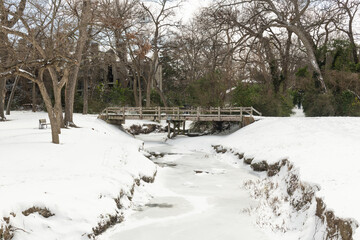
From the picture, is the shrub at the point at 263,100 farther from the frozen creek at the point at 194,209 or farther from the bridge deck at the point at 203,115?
the frozen creek at the point at 194,209

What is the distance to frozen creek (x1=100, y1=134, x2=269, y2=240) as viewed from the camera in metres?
7.31

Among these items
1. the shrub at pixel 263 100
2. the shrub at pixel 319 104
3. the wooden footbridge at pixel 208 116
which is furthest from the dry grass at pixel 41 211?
the shrub at pixel 263 100

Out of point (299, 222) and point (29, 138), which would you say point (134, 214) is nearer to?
point (299, 222)

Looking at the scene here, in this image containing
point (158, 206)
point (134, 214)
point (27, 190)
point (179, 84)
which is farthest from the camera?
point (179, 84)

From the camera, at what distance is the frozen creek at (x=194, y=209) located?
288 inches

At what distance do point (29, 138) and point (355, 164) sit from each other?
14.5 m

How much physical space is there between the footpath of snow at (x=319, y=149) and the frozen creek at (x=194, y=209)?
1634mm

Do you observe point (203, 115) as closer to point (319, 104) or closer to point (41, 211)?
point (319, 104)

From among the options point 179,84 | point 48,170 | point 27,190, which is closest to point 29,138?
point 48,170

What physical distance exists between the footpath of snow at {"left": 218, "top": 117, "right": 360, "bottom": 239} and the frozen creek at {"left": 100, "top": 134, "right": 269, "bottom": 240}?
1.63 metres

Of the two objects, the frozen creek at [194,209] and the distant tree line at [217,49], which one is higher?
the distant tree line at [217,49]

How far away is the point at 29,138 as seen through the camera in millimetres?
15305

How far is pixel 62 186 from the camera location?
7.89m

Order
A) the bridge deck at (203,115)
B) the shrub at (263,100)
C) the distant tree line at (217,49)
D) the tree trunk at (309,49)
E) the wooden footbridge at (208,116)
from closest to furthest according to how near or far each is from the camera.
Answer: the distant tree line at (217,49), the tree trunk at (309,49), the wooden footbridge at (208,116), the bridge deck at (203,115), the shrub at (263,100)
